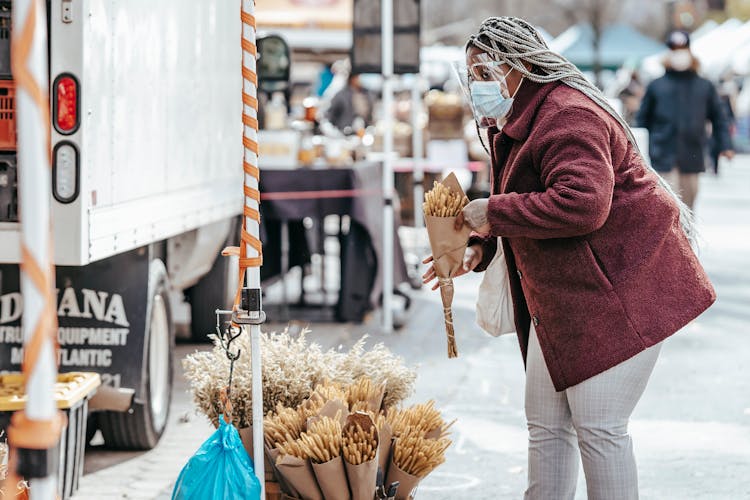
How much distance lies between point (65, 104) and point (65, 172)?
0.86 ft

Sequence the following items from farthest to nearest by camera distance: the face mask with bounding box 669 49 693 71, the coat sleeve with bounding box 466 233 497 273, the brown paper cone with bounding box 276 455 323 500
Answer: the face mask with bounding box 669 49 693 71 < the coat sleeve with bounding box 466 233 497 273 < the brown paper cone with bounding box 276 455 323 500

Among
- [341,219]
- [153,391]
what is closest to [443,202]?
[153,391]

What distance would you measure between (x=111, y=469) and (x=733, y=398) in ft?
12.0

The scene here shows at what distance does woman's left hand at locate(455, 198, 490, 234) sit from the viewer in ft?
12.9

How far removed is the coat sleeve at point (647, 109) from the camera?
12042 mm

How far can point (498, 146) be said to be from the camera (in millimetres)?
4172

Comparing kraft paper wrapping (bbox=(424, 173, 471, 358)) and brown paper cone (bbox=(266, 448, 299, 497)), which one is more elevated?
kraft paper wrapping (bbox=(424, 173, 471, 358))

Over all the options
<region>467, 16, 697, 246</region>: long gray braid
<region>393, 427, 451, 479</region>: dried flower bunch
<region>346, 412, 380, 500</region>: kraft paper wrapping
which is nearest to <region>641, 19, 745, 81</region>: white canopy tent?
<region>467, 16, 697, 246</region>: long gray braid

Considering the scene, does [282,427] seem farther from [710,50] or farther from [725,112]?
[710,50]

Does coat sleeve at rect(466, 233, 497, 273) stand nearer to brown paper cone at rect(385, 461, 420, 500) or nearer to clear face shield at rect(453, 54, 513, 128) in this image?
clear face shield at rect(453, 54, 513, 128)

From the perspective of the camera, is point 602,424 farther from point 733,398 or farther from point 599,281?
point 733,398

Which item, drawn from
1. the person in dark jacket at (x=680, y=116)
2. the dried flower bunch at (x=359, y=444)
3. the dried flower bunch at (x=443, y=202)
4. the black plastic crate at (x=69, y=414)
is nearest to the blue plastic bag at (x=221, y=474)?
the dried flower bunch at (x=359, y=444)

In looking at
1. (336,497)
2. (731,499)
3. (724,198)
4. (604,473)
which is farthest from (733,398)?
(724,198)

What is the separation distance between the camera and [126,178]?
18.3 feet
